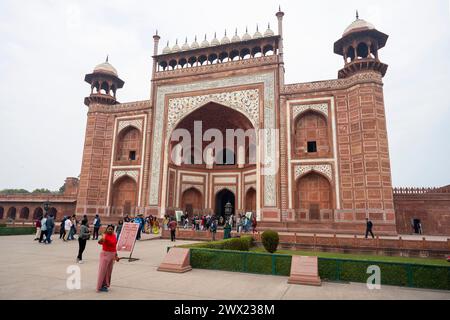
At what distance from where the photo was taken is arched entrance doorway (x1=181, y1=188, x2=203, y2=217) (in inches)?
940

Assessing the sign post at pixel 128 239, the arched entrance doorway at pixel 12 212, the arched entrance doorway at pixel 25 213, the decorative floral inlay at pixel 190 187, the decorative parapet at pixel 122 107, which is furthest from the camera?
the arched entrance doorway at pixel 12 212

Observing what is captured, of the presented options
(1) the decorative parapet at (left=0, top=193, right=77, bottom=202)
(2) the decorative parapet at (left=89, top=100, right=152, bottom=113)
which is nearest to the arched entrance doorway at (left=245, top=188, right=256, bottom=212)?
(2) the decorative parapet at (left=89, top=100, right=152, bottom=113)

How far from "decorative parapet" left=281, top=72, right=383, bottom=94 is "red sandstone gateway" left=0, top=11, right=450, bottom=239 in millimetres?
68

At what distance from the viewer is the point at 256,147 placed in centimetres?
1944

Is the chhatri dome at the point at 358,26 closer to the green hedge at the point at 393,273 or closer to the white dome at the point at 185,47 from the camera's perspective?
the white dome at the point at 185,47

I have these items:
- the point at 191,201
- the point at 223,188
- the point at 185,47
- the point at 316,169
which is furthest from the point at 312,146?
the point at 185,47

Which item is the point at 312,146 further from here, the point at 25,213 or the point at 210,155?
the point at 25,213

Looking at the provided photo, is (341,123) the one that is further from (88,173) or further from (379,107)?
(88,173)

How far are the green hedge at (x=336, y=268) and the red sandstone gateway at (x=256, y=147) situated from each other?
10.6 m

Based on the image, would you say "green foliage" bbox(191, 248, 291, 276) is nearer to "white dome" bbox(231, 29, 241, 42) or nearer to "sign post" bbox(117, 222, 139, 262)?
"sign post" bbox(117, 222, 139, 262)

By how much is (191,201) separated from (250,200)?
16.0 feet

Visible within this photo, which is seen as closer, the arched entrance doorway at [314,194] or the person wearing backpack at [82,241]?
the person wearing backpack at [82,241]

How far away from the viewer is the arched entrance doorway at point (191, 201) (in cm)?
2388

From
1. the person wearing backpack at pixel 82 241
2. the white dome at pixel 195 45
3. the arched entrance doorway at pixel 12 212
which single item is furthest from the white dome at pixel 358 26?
the arched entrance doorway at pixel 12 212
